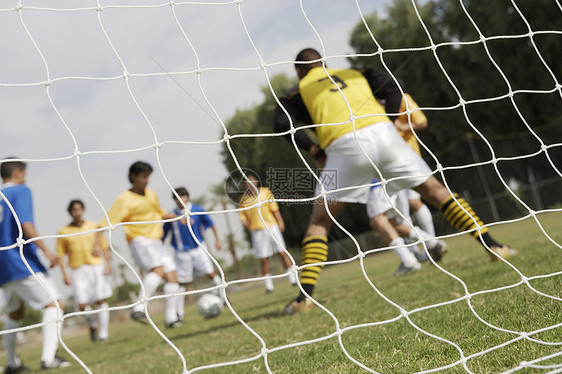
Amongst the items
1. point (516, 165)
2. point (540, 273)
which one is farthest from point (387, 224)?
point (516, 165)

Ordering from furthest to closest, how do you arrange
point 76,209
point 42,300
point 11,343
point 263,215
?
1. point 263,215
2. point 76,209
3. point 11,343
4. point 42,300

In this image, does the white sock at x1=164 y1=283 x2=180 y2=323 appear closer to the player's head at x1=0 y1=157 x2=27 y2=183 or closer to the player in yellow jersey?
the player's head at x1=0 y1=157 x2=27 y2=183

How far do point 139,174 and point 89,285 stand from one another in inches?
91.9

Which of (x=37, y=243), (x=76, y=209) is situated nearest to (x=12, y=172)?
(x=37, y=243)

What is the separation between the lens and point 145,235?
215 inches

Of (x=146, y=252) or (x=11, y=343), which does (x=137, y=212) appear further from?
(x=11, y=343)

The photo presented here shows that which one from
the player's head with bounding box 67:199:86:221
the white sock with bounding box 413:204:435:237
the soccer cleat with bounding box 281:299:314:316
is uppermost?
the player's head with bounding box 67:199:86:221

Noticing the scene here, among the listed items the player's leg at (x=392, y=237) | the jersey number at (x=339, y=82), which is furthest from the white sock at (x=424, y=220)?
the jersey number at (x=339, y=82)

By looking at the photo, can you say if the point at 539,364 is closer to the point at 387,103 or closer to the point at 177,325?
the point at 387,103

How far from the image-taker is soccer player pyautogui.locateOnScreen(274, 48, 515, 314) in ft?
11.5

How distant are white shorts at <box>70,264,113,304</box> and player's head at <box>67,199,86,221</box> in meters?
0.92

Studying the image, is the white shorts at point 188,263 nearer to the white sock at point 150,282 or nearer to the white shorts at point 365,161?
the white sock at point 150,282

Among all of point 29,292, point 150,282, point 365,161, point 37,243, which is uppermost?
point 365,161

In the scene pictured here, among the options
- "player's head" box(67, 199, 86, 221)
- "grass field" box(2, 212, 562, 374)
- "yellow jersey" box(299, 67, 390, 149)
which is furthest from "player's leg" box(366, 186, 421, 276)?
"player's head" box(67, 199, 86, 221)
